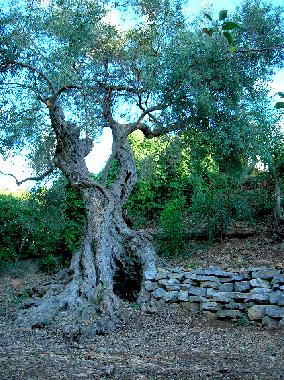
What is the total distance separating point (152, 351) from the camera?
656 centimetres

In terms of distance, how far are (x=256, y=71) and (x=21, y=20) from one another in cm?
501

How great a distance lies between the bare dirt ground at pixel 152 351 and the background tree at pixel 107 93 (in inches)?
28.2

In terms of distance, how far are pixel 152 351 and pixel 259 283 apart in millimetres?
3073

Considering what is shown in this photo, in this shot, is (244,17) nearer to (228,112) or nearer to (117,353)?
(228,112)

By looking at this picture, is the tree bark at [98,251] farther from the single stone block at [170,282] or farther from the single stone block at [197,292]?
the single stone block at [197,292]

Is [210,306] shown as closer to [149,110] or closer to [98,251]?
[98,251]

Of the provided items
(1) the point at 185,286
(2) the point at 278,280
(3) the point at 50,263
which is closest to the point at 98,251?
(1) the point at 185,286

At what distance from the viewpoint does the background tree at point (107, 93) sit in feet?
29.5

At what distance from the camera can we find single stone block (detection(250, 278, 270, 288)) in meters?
8.71

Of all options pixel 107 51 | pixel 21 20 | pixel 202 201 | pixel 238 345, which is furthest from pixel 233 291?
pixel 21 20

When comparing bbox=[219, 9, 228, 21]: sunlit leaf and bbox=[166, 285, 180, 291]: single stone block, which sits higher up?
bbox=[219, 9, 228, 21]: sunlit leaf

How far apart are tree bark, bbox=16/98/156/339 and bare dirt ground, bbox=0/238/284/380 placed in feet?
2.23

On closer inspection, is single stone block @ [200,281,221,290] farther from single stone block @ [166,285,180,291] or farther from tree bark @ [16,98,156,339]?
tree bark @ [16,98,156,339]

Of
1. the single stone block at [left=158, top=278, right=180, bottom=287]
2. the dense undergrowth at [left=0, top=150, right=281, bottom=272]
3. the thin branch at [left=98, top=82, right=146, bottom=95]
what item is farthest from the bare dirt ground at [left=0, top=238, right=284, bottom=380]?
the thin branch at [left=98, top=82, right=146, bottom=95]
